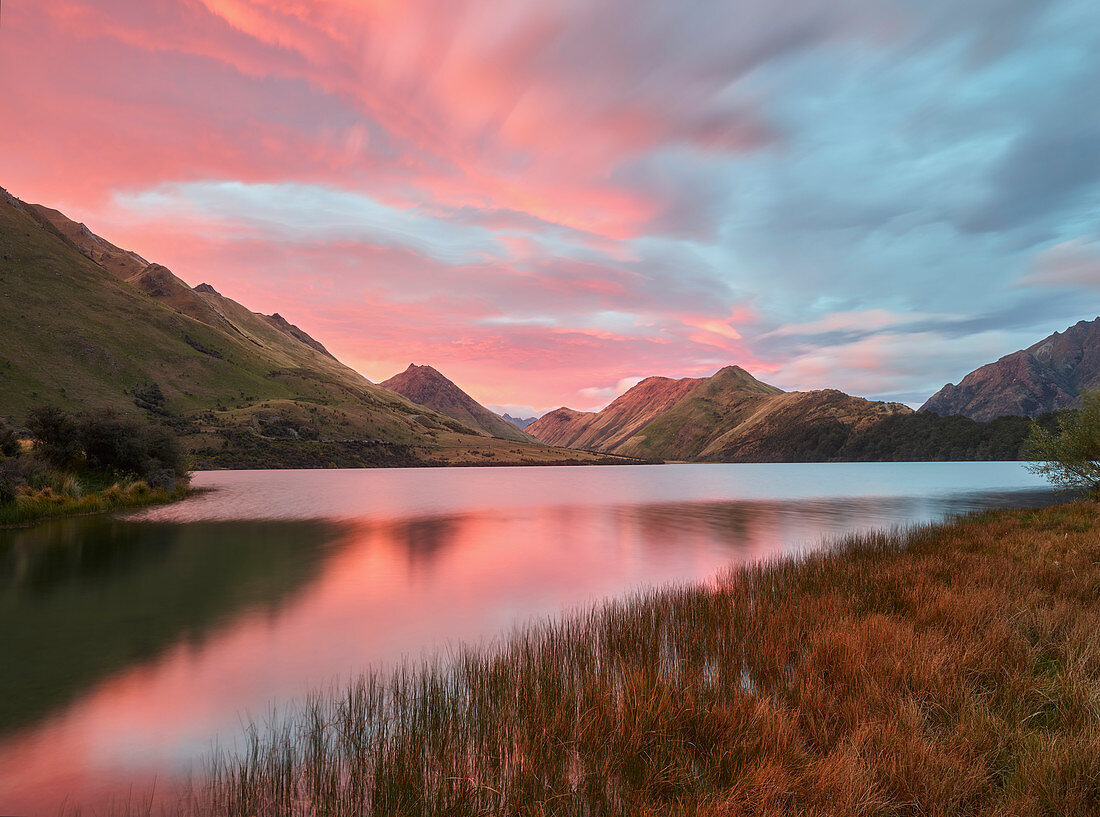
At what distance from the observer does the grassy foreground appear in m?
5.33

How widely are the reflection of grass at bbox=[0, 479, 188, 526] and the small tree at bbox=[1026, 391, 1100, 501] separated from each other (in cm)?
6137

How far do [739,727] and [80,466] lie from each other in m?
51.7

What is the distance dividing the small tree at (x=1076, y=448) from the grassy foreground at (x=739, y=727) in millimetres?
29385

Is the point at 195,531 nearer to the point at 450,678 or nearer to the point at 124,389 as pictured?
the point at 450,678

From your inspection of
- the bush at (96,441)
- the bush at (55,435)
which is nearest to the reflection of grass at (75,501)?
the bush at (96,441)

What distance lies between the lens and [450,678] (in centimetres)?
1045

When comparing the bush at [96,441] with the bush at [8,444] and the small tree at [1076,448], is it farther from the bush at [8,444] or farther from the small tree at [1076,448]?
the small tree at [1076,448]

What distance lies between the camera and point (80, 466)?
4041 cm

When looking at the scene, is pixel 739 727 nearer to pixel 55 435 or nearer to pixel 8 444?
pixel 8 444

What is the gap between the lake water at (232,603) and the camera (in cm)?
888

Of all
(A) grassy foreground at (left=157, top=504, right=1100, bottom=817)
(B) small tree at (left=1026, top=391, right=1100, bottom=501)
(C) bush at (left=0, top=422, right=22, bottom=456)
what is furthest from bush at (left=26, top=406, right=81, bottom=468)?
(B) small tree at (left=1026, top=391, right=1100, bottom=501)

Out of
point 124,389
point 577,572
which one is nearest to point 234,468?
→ point 124,389

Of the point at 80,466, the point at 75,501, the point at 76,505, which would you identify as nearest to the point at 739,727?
the point at 76,505

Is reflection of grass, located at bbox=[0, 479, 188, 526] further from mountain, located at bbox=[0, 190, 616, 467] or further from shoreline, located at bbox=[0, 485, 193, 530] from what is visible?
mountain, located at bbox=[0, 190, 616, 467]
